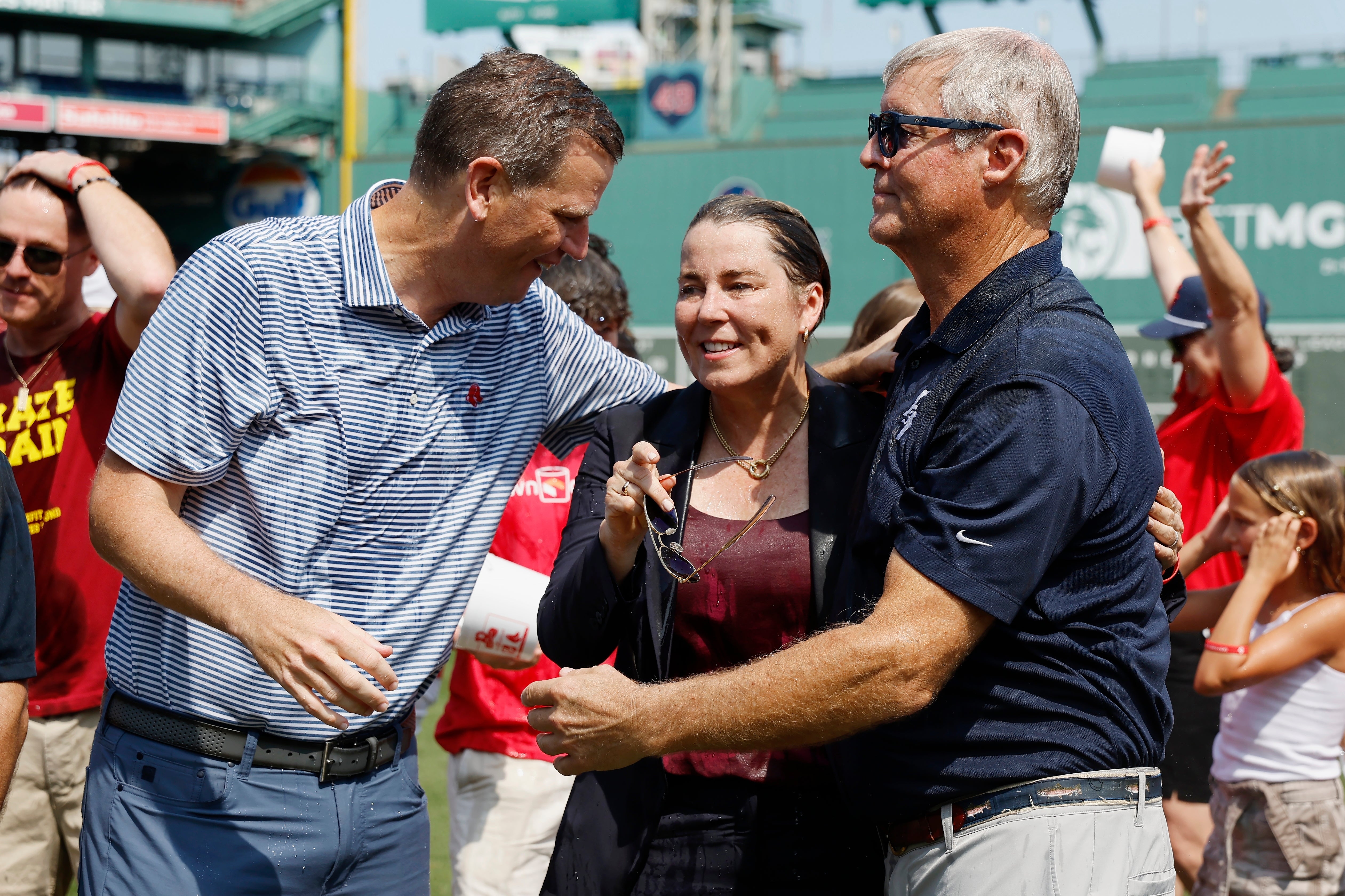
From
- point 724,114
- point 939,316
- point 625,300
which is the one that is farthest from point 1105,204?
point 939,316

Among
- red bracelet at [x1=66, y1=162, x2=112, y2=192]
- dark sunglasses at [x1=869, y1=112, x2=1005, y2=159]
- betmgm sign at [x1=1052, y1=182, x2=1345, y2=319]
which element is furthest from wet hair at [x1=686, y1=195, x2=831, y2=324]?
betmgm sign at [x1=1052, y1=182, x2=1345, y2=319]

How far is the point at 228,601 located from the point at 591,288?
6.48 feet

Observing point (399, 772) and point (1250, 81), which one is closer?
point (399, 772)

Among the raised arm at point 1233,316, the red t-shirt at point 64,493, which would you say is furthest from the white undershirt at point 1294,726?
the red t-shirt at point 64,493

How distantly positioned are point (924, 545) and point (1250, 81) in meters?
33.1

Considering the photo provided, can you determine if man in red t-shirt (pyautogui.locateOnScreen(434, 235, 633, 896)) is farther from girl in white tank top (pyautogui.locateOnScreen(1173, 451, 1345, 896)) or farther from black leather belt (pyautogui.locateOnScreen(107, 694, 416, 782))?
girl in white tank top (pyautogui.locateOnScreen(1173, 451, 1345, 896))

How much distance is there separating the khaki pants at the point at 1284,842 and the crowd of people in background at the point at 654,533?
1.83m

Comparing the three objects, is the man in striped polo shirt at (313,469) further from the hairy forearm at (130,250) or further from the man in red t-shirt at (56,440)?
the man in red t-shirt at (56,440)

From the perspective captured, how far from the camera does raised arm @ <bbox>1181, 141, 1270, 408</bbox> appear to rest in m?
4.15

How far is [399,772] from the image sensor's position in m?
2.71

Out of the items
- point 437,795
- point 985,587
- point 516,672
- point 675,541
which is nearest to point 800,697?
point 985,587

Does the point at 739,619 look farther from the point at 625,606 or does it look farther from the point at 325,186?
the point at 325,186

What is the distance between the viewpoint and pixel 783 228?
272 centimetres

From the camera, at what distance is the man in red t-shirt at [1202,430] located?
427cm
